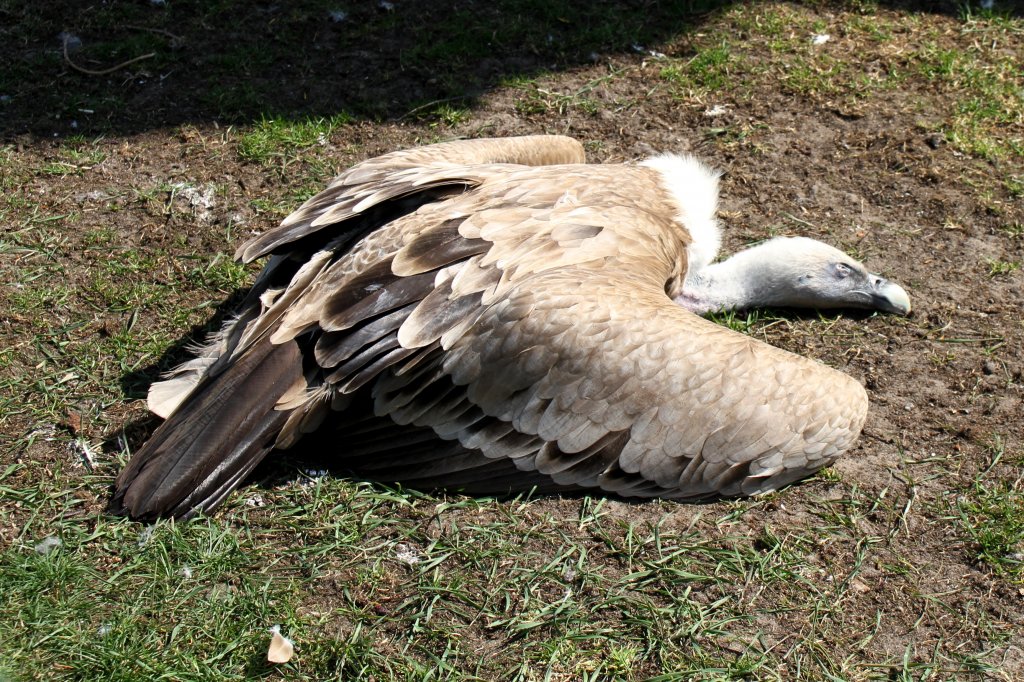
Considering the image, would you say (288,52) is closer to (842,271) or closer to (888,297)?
(842,271)

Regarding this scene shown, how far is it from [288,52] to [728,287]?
10.8 ft

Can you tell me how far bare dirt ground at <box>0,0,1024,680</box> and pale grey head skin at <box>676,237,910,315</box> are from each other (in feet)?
0.44

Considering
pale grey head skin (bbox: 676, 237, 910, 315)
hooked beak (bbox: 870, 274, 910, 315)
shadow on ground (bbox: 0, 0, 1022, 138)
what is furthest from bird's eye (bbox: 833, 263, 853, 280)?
shadow on ground (bbox: 0, 0, 1022, 138)

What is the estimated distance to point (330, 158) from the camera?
18.3 ft

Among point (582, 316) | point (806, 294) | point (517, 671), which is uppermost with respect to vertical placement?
point (582, 316)

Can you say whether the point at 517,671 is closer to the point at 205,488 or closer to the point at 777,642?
the point at 777,642

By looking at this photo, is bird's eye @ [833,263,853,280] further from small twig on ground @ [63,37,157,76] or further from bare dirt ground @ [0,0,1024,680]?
small twig on ground @ [63,37,157,76]

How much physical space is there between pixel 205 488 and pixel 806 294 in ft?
9.00

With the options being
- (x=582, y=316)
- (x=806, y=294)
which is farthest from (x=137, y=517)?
(x=806, y=294)

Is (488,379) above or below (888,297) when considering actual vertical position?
above

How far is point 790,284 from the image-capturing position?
4574mm

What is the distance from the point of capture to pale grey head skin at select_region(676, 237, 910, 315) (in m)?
4.56

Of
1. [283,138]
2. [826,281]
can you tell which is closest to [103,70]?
[283,138]

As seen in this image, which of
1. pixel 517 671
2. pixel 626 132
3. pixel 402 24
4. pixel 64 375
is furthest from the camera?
pixel 402 24
